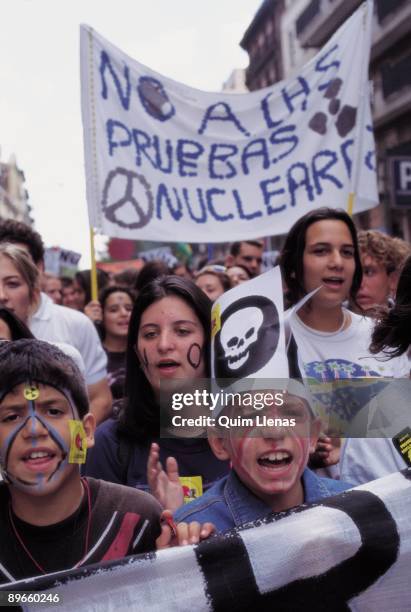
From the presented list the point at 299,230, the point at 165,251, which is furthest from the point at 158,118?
the point at 165,251

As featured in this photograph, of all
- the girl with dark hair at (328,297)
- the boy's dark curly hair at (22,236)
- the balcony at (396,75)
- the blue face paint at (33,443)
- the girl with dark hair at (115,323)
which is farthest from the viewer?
the balcony at (396,75)

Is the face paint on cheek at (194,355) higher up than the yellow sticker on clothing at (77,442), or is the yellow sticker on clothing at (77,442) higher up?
the face paint on cheek at (194,355)

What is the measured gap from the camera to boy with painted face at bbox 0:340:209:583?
5.37 ft

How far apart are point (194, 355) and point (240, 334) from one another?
0.58 metres

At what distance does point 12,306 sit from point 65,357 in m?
1.44

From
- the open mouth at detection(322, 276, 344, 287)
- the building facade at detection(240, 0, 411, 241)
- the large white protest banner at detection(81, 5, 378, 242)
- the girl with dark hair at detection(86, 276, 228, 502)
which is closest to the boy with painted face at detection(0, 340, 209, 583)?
the girl with dark hair at detection(86, 276, 228, 502)

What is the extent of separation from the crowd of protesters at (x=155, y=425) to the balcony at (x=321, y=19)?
21.8m

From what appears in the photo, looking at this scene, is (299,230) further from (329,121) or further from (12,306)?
(329,121)

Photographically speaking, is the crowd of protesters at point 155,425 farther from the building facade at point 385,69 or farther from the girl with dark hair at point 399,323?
the building facade at point 385,69

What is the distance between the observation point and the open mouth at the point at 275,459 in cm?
176

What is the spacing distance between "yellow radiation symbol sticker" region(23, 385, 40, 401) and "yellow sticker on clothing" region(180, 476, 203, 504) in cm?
63

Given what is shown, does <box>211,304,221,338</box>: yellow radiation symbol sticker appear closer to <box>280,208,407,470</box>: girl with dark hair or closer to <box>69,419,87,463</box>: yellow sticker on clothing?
<box>69,419,87,463</box>: yellow sticker on clothing

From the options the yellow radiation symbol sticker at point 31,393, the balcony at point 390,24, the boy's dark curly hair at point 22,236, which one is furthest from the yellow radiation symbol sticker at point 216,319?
the balcony at point 390,24

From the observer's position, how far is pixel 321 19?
25766mm
